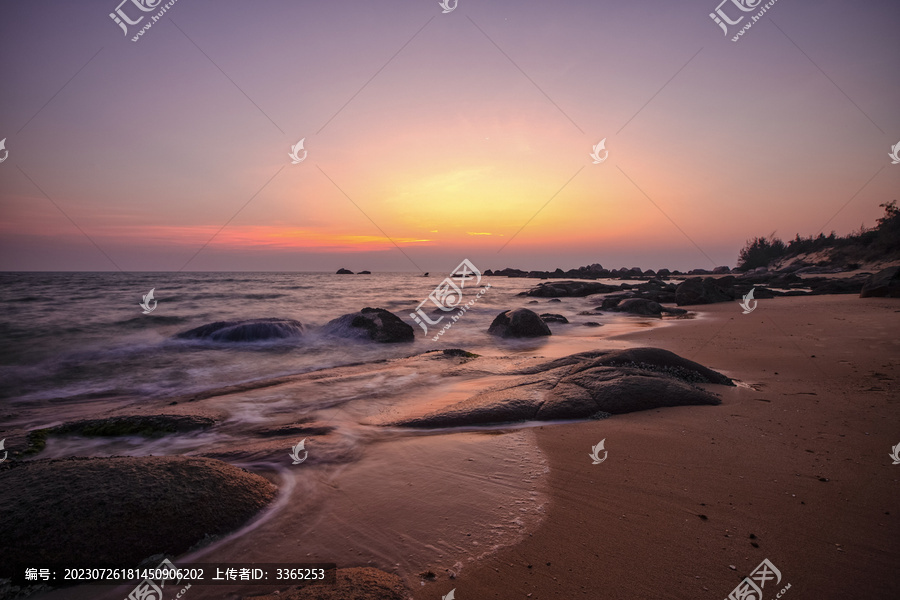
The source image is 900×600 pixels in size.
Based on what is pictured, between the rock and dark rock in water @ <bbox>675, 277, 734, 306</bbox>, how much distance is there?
2445 cm

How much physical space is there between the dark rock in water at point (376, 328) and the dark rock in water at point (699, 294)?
667 inches

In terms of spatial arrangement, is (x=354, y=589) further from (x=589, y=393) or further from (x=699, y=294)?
(x=699, y=294)

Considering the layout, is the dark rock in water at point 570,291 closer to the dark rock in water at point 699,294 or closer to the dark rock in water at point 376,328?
the dark rock in water at point 699,294

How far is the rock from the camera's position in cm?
215

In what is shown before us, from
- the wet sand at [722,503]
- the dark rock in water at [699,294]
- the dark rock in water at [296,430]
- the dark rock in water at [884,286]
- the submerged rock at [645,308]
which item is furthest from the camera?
the dark rock in water at [699,294]

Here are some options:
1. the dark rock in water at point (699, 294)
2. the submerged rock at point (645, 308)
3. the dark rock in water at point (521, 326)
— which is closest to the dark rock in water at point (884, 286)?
the dark rock in water at point (699, 294)

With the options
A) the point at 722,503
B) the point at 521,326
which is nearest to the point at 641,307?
the point at 521,326

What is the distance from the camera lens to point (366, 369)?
9.23 metres

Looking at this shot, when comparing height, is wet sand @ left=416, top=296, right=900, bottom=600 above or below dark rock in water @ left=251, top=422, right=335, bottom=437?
below

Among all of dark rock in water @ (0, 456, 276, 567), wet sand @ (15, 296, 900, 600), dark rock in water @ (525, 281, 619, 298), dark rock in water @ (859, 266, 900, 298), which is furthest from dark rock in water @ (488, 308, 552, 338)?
dark rock in water @ (525, 281, 619, 298)

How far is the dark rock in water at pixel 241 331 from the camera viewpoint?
1322 cm

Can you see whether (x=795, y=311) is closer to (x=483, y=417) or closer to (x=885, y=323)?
(x=885, y=323)

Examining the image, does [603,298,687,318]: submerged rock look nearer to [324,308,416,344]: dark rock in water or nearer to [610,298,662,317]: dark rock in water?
[610,298,662,317]: dark rock in water

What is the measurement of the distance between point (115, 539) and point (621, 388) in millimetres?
5442
